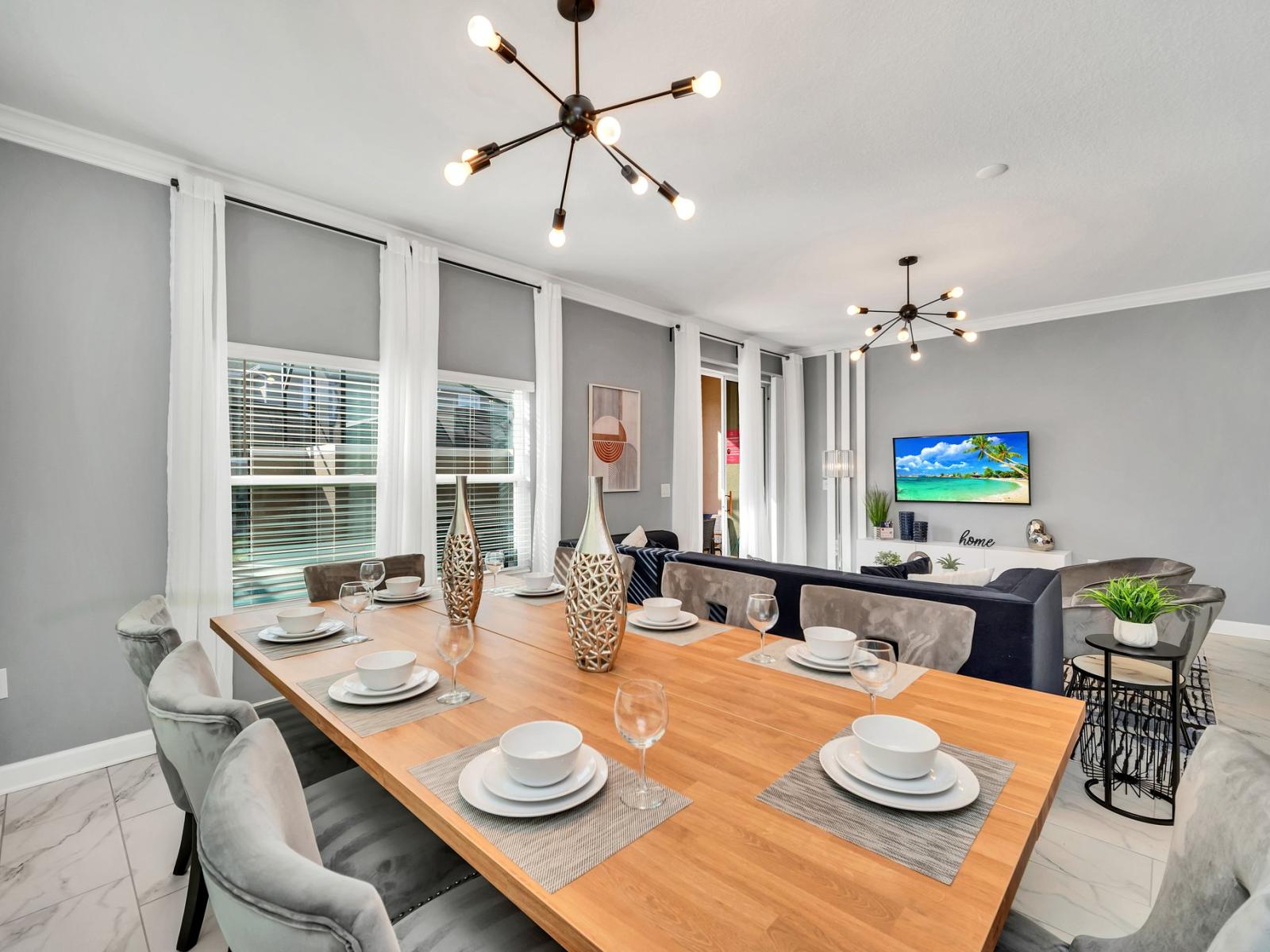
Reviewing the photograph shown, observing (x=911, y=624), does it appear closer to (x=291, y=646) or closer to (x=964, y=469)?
(x=291, y=646)

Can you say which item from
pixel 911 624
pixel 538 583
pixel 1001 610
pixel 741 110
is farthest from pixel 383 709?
pixel 741 110

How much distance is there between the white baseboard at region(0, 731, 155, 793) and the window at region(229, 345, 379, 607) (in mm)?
725

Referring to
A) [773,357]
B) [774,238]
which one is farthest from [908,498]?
[774,238]

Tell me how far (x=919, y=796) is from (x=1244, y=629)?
553 cm

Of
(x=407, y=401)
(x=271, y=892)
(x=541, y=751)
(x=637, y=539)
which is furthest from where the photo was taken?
(x=637, y=539)

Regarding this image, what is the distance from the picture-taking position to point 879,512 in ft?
20.3

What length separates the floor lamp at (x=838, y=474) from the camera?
6422 mm

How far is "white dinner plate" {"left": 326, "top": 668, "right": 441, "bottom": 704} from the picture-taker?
4.10 ft

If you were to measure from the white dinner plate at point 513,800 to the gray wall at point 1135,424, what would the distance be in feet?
18.9

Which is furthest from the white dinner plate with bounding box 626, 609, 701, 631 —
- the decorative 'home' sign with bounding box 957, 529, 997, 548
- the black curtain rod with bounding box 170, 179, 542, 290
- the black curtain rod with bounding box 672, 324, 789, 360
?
the decorative 'home' sign with bounding box 957, 529, 997, 548

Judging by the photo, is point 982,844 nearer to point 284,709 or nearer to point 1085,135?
point 284,709

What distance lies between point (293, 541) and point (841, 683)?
296 centimetres

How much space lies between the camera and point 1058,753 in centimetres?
101

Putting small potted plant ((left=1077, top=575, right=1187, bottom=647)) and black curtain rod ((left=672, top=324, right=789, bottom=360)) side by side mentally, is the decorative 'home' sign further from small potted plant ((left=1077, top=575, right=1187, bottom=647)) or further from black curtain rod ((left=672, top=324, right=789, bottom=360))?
small potted plant ((left=1077, top=575, right=1187, bottom=647))
